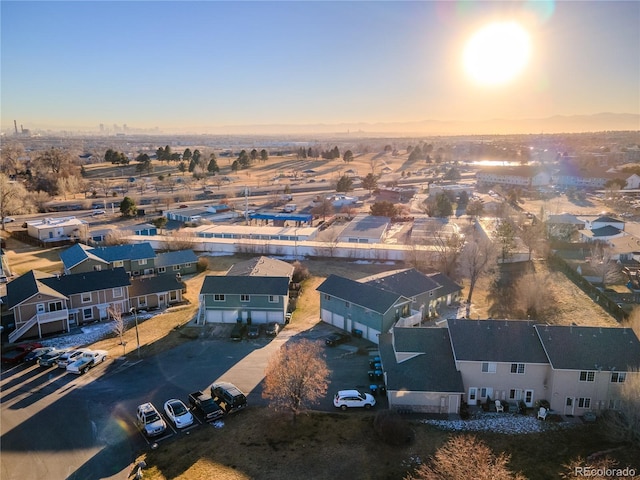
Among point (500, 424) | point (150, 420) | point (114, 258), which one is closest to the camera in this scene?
point (150, 420)

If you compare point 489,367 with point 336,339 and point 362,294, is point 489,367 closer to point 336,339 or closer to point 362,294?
point 336,339

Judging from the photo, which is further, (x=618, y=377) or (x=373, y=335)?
(x=373, y=335)

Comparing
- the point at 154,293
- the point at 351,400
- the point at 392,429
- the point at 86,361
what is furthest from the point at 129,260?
the point at 392,429

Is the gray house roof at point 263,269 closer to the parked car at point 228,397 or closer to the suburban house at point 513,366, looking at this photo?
the parked car at point 228,397

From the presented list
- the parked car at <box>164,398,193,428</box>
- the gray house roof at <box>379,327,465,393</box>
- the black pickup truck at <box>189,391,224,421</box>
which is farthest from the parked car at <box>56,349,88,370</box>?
the gray house roof at <box>379,327,465,393</box>

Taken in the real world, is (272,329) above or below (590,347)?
below

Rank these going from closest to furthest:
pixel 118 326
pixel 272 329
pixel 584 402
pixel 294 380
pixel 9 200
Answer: pixel 294 380 < pixel 584 402 < pixel 118 326 < pixel 272 329 < pixel 9 200
